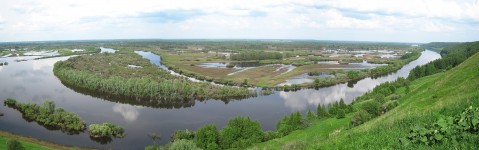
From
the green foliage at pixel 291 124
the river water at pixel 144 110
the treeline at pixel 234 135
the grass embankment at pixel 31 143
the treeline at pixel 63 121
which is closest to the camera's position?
the treeline at pixel 234 135

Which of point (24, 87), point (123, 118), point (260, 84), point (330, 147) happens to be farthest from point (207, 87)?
point (330, 147)

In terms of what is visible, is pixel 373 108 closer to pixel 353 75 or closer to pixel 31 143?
pixel 31 143

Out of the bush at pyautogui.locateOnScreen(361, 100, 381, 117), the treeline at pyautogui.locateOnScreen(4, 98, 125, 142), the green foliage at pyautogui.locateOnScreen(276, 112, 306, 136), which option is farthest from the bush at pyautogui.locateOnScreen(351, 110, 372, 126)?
the treeline at pyautogui.locateOnScreen(4, 98, 125, 142)

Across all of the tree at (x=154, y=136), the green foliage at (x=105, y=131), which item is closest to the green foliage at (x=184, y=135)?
the tree at (x=154, y=136)

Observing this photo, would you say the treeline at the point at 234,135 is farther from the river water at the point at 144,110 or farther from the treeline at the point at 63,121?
the treeline at the point at 63,121

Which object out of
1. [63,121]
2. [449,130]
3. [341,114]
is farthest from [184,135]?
[449,130]

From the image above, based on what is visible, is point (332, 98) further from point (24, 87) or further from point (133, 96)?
point (24, 87)

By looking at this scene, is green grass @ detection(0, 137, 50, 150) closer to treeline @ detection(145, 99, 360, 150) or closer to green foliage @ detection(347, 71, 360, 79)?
treeline @ detection(145, 99, 360, 150)
